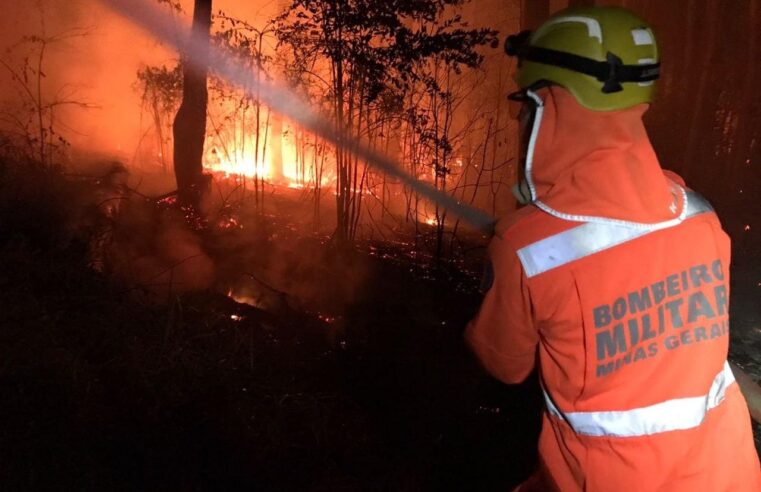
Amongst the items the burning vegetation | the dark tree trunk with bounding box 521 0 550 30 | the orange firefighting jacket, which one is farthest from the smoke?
the orange firefighting jacket

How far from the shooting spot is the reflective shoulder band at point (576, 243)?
1.04m

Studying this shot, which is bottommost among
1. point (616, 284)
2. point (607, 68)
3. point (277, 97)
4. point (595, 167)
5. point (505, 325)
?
point (505, 325)

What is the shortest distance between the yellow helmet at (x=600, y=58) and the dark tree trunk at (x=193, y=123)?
7252 millimetres

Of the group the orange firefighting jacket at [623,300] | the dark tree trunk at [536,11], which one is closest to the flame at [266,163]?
the dark tree trunk at [536,11]

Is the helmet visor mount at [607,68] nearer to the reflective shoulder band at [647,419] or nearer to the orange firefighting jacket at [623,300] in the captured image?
the orange firefighting jacket at [623,300]

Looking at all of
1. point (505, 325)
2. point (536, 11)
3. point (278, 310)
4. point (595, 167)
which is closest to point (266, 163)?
point (536, 11)

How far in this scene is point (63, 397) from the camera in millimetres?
2852

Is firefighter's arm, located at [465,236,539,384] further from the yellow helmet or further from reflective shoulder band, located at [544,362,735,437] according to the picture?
the yellow helmet

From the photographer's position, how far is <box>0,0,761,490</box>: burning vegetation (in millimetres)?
2840

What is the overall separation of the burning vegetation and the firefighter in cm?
30

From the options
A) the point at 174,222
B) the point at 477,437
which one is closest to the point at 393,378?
the point at 477,437

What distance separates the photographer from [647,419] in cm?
103

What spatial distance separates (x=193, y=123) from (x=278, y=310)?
411 centimetres

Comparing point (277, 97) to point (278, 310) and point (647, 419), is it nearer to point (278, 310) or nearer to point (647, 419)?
point (278, 310)
